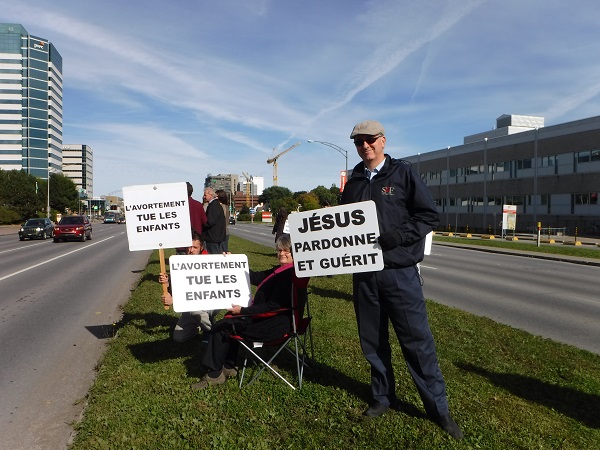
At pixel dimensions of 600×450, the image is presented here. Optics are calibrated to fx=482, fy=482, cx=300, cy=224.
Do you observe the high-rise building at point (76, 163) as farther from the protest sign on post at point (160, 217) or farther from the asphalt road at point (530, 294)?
the protest sign on post at point (160, 217)

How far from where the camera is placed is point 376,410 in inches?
149

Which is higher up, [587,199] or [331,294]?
[587,199]

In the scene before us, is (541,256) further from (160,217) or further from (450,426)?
(450,426)

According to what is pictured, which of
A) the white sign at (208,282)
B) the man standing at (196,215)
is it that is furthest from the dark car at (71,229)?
the white sign at (208,282)

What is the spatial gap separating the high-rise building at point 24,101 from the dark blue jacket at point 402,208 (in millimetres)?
137641

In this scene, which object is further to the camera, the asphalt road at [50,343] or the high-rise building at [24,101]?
the high-rise building at [24,101]

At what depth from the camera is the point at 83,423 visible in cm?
378

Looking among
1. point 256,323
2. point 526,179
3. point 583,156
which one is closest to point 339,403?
point 256,323

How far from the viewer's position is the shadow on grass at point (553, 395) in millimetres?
3926

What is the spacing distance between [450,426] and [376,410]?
0.57 metres

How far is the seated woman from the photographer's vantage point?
177 inches

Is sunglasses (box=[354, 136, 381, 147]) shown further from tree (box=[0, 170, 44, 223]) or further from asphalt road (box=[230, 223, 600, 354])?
tree (box=[0, 170, 44, 223])

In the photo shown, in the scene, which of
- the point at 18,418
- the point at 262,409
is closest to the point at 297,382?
the point at 262,409

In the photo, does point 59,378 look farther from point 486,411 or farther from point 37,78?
point 37,78
